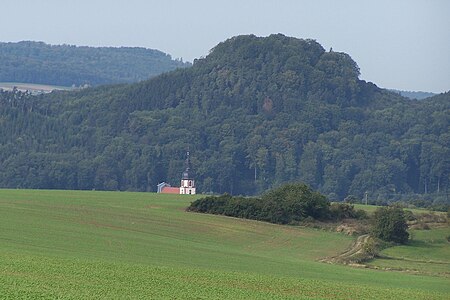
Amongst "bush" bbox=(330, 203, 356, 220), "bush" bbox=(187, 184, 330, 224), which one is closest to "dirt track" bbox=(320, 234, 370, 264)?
"bush" bbox=(187, 184, 330, 224)

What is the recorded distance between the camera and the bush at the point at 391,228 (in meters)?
83.0

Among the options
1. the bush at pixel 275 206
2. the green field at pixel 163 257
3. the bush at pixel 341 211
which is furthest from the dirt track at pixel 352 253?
the bush at pixel 341 211

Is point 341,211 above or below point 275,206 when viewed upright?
below

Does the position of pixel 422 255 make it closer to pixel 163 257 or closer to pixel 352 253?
pixel 352 253

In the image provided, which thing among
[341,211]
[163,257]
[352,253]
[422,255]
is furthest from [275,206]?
[163,257]

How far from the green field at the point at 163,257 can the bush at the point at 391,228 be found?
2125 millimetres

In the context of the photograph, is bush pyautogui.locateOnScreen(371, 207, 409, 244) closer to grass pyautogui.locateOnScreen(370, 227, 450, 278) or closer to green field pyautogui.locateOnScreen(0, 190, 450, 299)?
grass pyautogui.locateOnScreen(370, 227, 450, 278)

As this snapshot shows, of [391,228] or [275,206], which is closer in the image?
[391,228]

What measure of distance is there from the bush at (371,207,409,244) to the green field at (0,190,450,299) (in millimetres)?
2125

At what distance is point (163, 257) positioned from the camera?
6019cm

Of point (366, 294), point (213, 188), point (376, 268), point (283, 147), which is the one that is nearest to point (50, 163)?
point (213, 188)

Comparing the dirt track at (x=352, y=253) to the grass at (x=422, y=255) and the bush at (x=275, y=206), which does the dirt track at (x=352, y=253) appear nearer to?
the grass at (x=422, y=255)

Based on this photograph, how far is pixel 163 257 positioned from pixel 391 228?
26535mm

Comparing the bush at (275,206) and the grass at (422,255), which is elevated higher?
the bush at (275,206)
